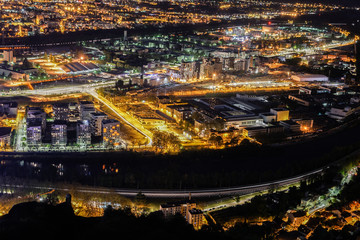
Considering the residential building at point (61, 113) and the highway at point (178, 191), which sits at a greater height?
the residential building at point (61, 113)

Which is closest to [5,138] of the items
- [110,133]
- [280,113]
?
[110,133]

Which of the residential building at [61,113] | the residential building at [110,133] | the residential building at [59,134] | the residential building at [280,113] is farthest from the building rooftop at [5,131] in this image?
the residential building at [280,113]

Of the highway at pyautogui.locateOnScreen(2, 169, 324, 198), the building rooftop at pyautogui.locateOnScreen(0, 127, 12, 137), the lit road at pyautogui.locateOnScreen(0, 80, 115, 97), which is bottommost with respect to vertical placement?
the highway at pyautogui.locateOnScreen(2, 169, 324, 198)

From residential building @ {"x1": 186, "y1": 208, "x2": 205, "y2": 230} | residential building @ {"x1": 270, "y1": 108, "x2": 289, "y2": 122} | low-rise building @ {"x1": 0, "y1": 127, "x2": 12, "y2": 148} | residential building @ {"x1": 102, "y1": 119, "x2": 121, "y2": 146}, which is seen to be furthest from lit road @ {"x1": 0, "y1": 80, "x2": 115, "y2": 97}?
residential building @ {"x1": 186, "y1": 208, "x2": 205, "y2": 230}

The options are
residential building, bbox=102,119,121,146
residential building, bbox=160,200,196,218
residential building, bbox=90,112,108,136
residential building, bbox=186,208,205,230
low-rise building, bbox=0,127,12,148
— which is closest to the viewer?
residential building, bbox=186,208,205,230

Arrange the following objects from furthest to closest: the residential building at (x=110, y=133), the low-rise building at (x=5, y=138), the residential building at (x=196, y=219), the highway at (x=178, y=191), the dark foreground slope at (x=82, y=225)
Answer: the residential building at (x=110, y=133) < the low-rise building at (x=5, y=138) < the highway at (x=178, y=191) < the residential building at (x=196, y=219) < the dark foreground slope at (x=82, y=225)

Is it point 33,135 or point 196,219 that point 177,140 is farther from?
point 196,219

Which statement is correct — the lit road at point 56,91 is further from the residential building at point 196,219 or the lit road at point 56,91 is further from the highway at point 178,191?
the residential building at point 196,219

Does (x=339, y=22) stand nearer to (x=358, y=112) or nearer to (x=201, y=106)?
(x=358, y=112)

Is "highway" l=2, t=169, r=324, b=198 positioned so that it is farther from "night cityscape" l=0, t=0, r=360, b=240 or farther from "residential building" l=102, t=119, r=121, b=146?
"residential building" l=102, t=119, r=121, b=146
